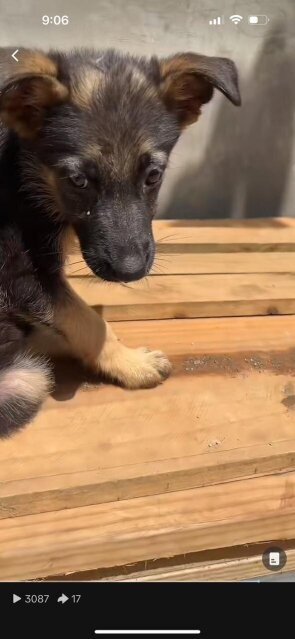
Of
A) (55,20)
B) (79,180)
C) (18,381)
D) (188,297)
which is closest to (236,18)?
(55,20)

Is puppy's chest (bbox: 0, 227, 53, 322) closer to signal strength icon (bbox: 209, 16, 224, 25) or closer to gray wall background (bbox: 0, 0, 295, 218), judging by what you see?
gray wall background (bbox: 0, 0, 295, 218)

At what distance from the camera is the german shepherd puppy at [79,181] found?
150 cm

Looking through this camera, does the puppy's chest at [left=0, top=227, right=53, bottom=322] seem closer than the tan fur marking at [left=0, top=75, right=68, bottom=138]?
No

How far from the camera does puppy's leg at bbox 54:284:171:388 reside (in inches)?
72.3

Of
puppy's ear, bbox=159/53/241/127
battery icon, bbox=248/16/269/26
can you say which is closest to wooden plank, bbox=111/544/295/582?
puppy's ear, bbox=159/53/241/127

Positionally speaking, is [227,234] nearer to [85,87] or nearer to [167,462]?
[85,87]

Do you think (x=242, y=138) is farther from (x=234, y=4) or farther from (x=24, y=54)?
(x=24, y=54)

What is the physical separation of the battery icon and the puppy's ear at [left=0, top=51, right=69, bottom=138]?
3.62 feet

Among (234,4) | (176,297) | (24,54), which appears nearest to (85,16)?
(234,4)

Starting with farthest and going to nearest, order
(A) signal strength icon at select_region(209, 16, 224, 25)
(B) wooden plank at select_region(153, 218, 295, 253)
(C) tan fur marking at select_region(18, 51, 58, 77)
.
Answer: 1. (B) wooden plank at select_region(153, 218, 295, 253)
2. (A) signal strength icon at select_region(209, 16, 224, 25)
3. (C) tan fur marking at select_region(18, 51, 58, 77)

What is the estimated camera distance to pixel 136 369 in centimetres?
A: 184

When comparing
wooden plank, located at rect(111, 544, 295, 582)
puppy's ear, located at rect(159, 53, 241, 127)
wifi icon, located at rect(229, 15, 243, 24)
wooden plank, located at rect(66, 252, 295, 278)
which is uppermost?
wifi icon, located at rect(229, 15, 243, 24)

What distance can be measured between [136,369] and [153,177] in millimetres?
565

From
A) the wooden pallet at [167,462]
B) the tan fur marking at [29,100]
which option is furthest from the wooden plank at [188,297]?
the tan fur marking at [29,100]
